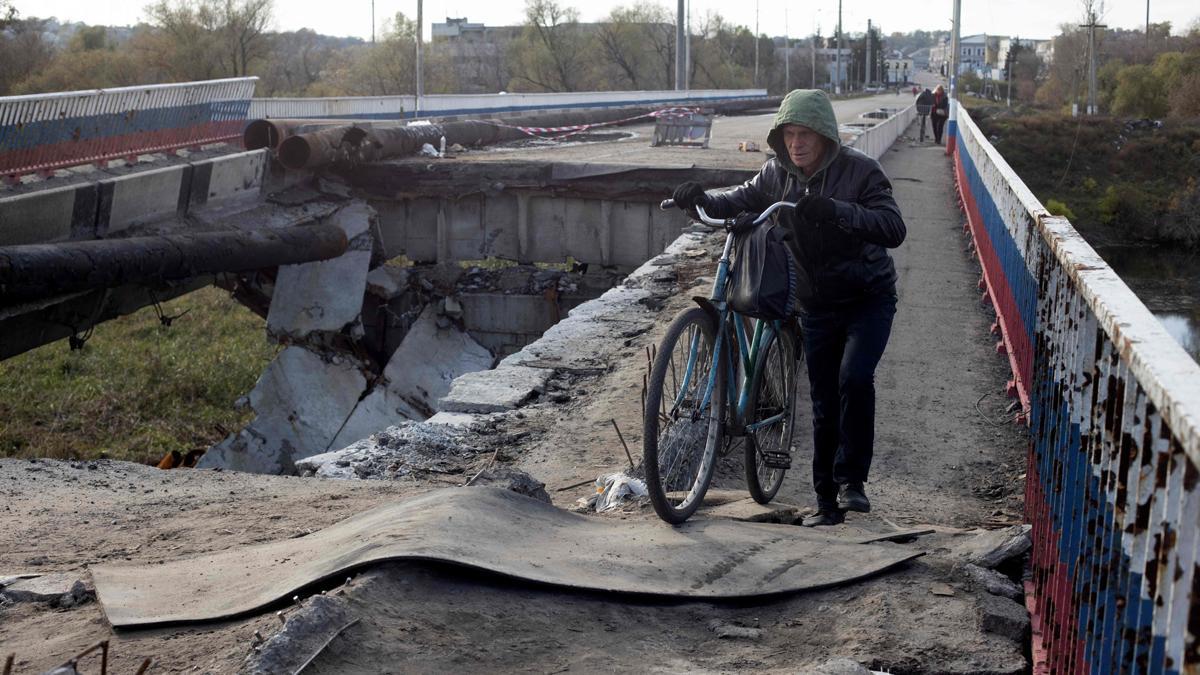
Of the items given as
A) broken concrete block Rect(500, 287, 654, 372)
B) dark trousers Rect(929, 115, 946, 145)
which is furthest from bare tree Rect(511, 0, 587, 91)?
broken concrete block Rect(500, 287, 654, 372)

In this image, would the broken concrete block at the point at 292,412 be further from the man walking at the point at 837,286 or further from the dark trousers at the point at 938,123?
the dark trousers at the point at 938,123

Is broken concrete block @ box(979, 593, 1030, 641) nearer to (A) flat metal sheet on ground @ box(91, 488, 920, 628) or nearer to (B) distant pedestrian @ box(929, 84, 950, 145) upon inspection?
(A) flat metal sheet on ground @ box(91, 488, 920, 628)

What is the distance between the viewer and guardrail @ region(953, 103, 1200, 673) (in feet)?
6.95

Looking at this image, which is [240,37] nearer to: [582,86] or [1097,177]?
[582,86]

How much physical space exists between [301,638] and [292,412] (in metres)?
15.1

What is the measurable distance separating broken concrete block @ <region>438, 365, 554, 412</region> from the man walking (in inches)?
104

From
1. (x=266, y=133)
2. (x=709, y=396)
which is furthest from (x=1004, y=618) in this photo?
(x=266, y=133)

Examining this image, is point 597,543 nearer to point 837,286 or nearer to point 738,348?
point 738,348

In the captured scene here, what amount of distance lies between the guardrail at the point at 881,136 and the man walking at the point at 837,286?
1192 centimetres

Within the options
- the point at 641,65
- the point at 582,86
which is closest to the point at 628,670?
the point at 582,86

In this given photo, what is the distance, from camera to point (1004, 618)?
12.1ft

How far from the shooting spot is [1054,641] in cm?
339

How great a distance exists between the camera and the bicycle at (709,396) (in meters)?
4.54

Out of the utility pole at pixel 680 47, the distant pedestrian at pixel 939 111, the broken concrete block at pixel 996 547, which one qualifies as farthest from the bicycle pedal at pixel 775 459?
the utility pole at pixel 680 47
